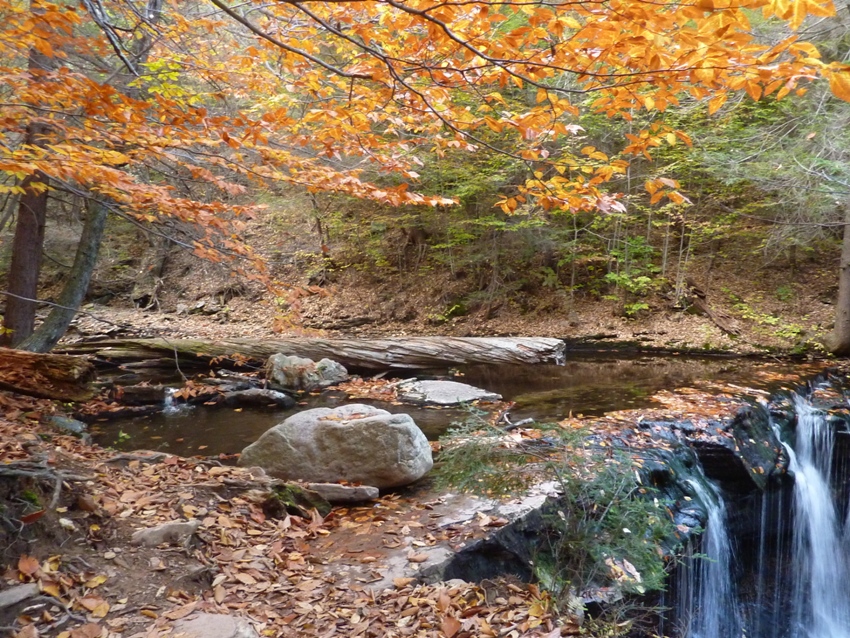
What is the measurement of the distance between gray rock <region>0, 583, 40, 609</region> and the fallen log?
499cm

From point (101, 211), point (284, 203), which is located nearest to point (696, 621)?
point (101, 211)

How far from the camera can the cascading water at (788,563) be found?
5.33m

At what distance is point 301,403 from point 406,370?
8.64ft

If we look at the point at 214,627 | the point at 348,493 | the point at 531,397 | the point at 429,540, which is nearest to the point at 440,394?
the point at 531,397

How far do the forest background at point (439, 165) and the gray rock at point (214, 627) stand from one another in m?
2.65

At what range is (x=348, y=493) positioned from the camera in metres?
4.53

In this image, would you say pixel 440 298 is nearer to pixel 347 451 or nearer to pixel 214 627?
pixel 347 451

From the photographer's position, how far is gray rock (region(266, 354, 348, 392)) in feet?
31.0

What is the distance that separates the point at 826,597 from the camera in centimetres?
632

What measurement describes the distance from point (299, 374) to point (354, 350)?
1.39 metres

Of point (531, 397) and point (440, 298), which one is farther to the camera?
point (440, 298)

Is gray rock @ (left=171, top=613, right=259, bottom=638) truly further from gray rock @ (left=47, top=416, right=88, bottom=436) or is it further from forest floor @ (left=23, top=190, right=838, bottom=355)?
forest floor @ (left=23, top=190, right=838, bottom=355)

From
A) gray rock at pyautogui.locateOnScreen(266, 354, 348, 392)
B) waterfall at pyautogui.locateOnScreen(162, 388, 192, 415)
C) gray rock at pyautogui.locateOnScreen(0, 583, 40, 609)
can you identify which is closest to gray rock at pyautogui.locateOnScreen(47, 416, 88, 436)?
waterfall at pyautogui.locateOnScreen(162, 388, 192, 415)

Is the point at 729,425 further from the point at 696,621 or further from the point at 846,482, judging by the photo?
the point at 696,621
